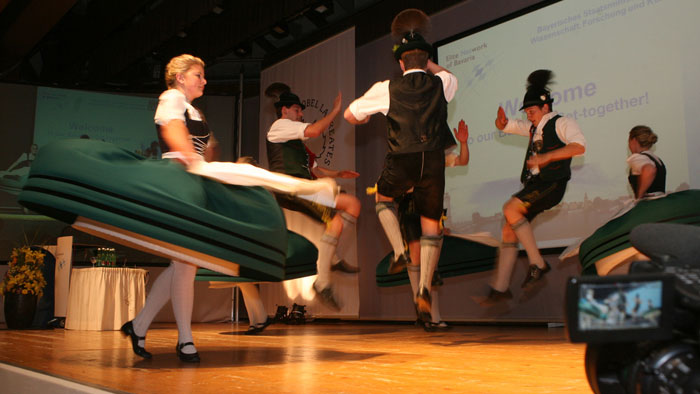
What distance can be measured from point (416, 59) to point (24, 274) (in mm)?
5402

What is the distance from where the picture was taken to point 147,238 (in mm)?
2285

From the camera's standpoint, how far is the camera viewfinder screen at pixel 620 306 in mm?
758

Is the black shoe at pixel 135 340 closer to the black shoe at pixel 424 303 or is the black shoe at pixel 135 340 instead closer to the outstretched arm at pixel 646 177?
the black shoe at pixel 424 303

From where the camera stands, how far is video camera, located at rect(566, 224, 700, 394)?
0.76m

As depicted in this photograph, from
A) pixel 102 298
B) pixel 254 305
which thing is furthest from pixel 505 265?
pixel 102 298

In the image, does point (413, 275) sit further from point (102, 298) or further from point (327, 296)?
point (102, 298)

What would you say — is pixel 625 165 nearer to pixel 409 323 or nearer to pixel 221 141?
pixel 409 323

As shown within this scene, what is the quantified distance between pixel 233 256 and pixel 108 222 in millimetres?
463

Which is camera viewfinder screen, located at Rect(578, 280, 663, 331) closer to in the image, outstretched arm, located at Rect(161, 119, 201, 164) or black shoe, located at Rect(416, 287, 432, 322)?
outstretched arm, located at Rect(161, 119, 201, 164)

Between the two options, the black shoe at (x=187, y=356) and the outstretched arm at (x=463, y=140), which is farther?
the outstretched arm at (x=463, y=140)

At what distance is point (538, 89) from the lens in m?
5.18

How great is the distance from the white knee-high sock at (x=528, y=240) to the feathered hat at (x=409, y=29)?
1.61 meters

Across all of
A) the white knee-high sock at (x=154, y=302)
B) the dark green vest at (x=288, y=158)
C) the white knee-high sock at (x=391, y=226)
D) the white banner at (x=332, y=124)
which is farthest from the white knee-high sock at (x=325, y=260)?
the white banner at (x=332, y=124)

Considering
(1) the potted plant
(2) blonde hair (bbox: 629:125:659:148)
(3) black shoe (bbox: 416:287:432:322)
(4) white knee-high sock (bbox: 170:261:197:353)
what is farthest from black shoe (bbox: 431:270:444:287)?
(1) the potted plant
